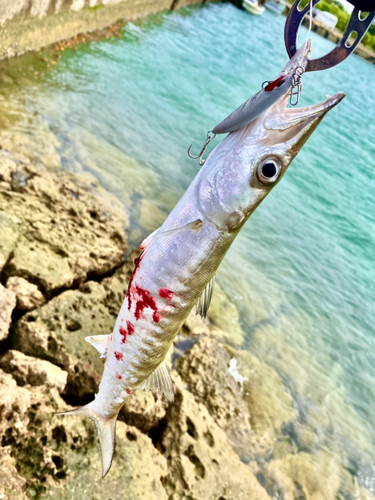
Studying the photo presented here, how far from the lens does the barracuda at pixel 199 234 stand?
2.02 m

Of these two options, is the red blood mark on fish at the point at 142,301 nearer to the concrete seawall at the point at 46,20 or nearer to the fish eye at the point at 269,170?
the fish eye at the point at 269,170

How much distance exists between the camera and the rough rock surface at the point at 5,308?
387cm

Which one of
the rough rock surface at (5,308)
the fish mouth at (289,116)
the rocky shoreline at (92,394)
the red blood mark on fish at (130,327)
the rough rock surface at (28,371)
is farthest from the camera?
the rough rock surface at (5,308)

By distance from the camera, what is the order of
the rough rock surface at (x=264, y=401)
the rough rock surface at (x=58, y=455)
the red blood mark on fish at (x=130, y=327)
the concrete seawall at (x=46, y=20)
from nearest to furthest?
the red blood mark on fish at (x=130, y=327)
the rough rock surface at (x=58, y=455)
the rough rock surface at (x=264, y=401)
the concrete seawall at (x=46, y=20)

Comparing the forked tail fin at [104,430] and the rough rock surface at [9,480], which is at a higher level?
the forked tail fin at [104,430]

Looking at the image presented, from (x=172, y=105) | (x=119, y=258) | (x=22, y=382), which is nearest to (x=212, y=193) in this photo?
(x=22, y=382)

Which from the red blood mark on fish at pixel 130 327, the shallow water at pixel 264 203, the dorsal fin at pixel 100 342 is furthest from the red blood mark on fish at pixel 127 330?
the shallow water at pixel 264 203

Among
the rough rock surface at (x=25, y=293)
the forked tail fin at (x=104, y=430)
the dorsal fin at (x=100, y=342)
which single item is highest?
the dorsal fin at (x=100, y=342)

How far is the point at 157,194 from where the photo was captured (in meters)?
8.59

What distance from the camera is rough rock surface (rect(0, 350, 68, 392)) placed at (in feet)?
12.1

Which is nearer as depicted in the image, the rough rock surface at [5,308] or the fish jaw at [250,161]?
the fish jaw at [250,161]

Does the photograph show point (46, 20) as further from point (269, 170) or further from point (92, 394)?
point (269, 170)

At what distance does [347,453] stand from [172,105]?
10.6 m

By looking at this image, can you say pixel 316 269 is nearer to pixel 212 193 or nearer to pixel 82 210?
pixel 82 210
